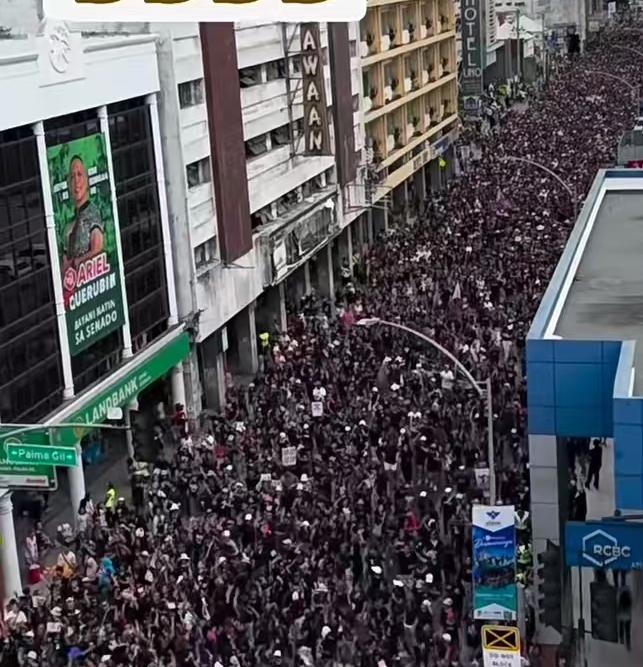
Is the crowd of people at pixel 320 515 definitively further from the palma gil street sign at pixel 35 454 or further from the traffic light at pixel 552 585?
the palma gil street sign at pixel 35 454

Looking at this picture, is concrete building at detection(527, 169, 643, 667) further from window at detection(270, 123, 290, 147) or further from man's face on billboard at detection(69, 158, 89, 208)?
window at detection(270, 123, 290, 147)

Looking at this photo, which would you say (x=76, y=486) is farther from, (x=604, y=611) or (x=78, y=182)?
(x=604, y=611)

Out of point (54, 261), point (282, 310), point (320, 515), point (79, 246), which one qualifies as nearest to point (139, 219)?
point (79, 246)

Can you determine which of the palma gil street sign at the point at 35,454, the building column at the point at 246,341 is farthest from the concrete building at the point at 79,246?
the building column at the point at 246,341

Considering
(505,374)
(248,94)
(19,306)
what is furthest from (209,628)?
(248,94)

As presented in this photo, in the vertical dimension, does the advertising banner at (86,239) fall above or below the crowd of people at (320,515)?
above

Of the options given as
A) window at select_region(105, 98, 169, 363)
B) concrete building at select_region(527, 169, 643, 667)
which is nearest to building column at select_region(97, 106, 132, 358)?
window at select_region(105, 98, 169, 363)
